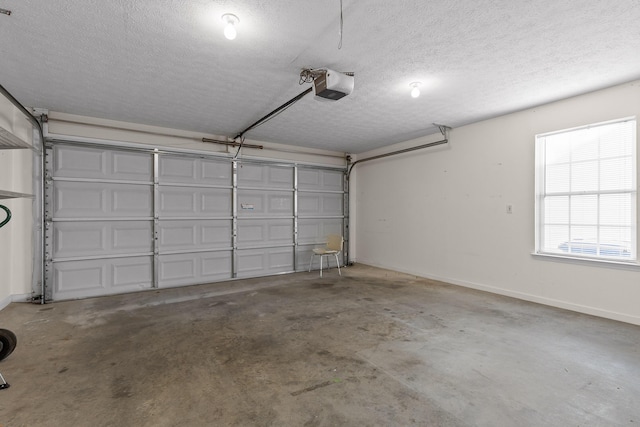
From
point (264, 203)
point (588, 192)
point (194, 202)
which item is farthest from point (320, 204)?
point (588, 192)

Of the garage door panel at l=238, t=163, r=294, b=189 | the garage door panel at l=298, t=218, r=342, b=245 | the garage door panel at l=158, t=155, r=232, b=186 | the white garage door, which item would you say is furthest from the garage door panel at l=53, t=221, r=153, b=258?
the garage door panel at l=298, t=218, r=342, b=245

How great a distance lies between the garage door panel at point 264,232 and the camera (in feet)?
18.7

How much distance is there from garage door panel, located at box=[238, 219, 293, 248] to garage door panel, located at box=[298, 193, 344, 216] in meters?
0.44

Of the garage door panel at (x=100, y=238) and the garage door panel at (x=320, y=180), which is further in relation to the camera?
the garage door panel at (x=320, y=180)

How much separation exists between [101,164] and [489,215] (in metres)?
5.87

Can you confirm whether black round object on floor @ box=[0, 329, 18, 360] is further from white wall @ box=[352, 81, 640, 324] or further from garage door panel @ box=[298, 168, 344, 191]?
white wall @ box=[352, 81, 640, 324]

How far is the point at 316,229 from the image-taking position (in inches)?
260

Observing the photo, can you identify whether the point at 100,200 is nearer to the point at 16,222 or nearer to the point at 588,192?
the point at 16,222

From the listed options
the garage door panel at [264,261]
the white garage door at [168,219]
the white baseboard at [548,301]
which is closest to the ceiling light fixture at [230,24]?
the white garage door at [168,219]

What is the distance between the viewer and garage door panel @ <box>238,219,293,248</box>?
5703 millimetres

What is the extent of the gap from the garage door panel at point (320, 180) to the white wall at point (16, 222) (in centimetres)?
418

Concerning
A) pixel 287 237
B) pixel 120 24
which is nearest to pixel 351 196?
pixel 287 237

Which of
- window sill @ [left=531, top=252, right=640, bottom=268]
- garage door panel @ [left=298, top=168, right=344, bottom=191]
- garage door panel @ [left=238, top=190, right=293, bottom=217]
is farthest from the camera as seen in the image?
garage door panel @ [left=298, top=168, right=344, bottom=191]

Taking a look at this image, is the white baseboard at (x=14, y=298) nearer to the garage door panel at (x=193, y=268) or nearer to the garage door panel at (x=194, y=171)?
the garage door panel at (x=193, y=268)
